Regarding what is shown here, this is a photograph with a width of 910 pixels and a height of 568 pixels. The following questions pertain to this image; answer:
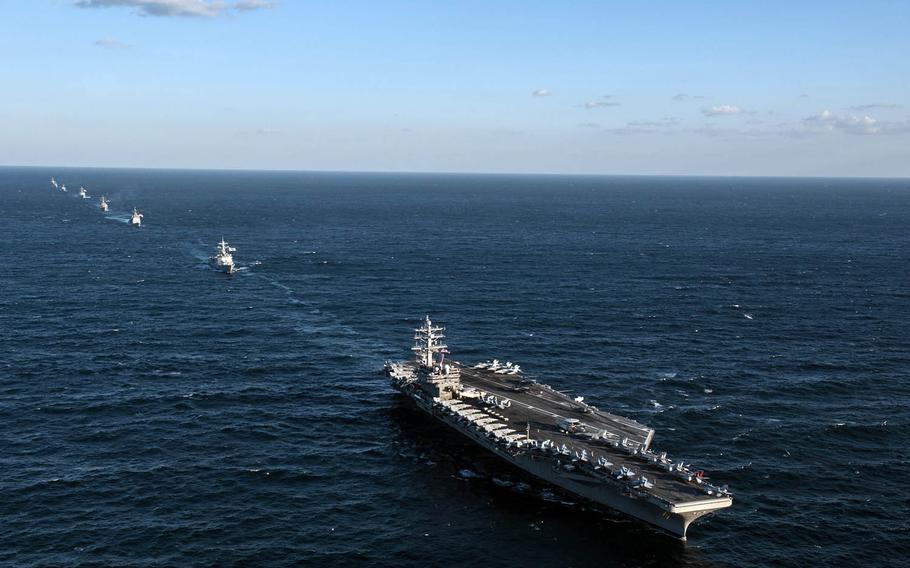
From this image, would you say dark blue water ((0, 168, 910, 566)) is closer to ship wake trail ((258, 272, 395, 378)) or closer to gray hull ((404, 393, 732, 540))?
ship wake trail ((258, 272, 395, 378))

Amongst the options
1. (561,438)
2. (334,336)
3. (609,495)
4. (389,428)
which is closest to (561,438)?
(561,438)

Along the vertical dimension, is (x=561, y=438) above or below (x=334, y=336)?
below

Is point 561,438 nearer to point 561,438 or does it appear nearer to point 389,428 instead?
point 561,438

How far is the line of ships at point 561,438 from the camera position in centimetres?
7975

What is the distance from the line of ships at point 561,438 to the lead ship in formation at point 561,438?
12 centimetres

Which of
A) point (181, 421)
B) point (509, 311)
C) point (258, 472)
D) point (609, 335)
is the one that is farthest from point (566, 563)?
point (509, 311)

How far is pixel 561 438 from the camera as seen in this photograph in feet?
314

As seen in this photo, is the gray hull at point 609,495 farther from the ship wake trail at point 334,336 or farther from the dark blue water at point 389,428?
the ship wake trail at point 334,336

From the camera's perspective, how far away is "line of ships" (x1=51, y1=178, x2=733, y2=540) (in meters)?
79.8

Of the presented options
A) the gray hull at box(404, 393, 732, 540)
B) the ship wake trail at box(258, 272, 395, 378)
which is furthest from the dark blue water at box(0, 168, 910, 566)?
the gray hull at box(404, 393, 732, 540)

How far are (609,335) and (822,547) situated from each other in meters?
76.0

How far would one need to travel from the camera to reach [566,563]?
2869 inches

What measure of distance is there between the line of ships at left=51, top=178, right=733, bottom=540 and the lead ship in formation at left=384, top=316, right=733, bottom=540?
12cm

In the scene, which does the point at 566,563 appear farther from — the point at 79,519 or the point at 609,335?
the point at 609,335
